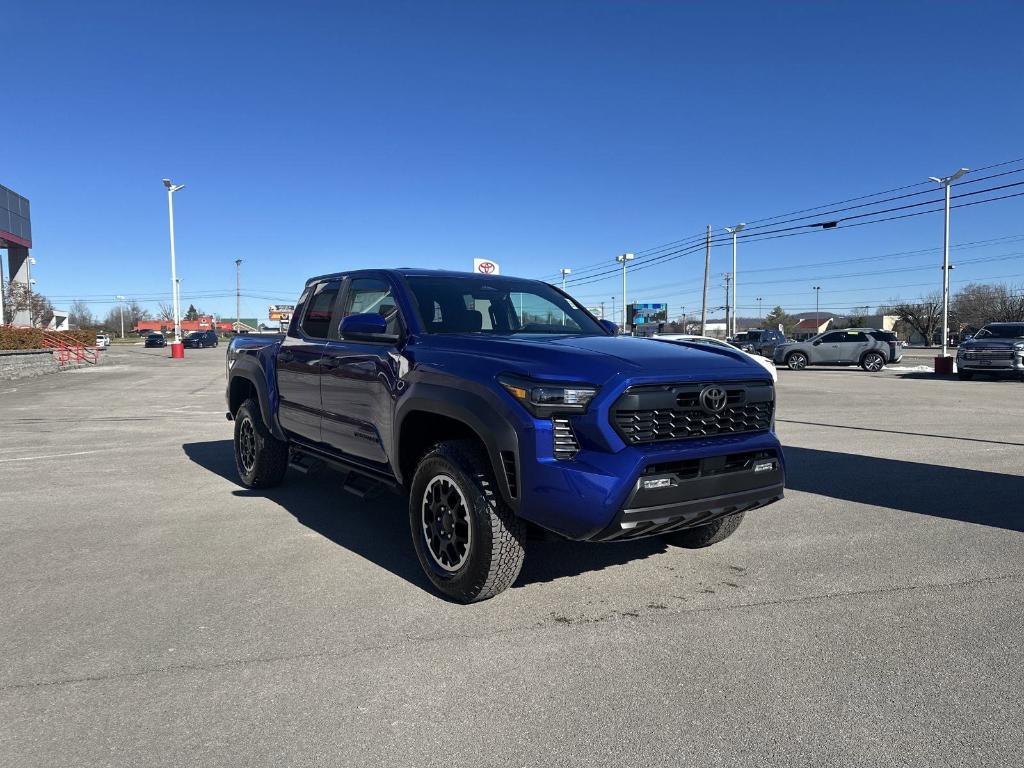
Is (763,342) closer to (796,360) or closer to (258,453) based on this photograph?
(796,360)

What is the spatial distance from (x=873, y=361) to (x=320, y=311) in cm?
2903

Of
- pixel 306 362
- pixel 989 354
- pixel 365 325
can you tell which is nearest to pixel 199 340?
pixel 989 354

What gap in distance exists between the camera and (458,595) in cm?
377

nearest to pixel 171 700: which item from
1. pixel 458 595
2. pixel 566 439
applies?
pixel 458 595

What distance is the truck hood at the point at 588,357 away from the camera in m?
3.40

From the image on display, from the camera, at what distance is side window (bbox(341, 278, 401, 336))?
4.62 m

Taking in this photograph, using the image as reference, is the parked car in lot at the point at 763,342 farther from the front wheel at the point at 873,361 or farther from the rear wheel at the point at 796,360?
the front wheel at the point at 873,361

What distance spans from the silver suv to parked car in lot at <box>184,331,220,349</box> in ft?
159

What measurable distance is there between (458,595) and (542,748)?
4.37 feet

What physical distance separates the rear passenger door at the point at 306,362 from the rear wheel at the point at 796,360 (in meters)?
28.5

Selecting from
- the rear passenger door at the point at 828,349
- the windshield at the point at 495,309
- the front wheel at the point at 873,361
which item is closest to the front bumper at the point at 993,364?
the front wheel at the point at 873,361

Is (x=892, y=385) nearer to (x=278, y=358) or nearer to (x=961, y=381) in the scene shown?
(x=961, y=381)

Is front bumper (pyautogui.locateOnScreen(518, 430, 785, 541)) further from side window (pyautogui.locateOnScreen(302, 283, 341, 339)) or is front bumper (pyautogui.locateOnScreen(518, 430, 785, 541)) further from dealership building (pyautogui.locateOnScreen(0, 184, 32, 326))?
dealership building (pyautogui.locateOnScreen(0, 184, 32, 326))

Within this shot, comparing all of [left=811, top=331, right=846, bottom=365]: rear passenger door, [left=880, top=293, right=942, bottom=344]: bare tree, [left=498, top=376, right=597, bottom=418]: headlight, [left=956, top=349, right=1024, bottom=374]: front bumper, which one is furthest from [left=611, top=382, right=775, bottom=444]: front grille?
[left=880, top=293, right=942, bottom=344]: bare tree
